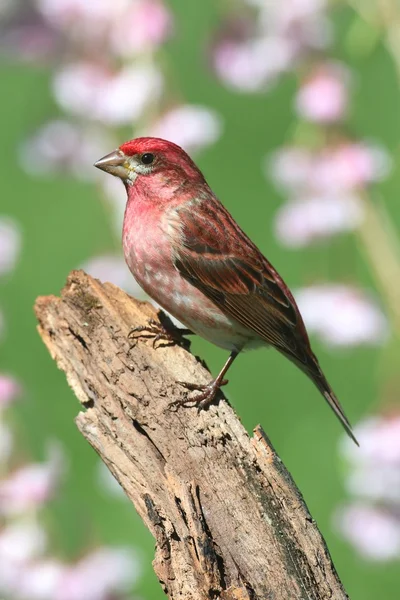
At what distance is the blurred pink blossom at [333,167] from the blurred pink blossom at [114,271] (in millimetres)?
937

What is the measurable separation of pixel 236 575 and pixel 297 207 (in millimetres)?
2859

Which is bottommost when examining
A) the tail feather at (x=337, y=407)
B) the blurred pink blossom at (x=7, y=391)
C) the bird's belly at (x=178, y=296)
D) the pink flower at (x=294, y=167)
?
the tail feather at (x=337, y=407)

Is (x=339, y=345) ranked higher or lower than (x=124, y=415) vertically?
higher

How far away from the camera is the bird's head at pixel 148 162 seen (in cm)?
377

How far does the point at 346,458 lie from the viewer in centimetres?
536

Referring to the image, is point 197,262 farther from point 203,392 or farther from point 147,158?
point 203,392

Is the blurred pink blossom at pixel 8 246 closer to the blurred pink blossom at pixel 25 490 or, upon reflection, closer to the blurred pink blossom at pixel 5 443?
the blurred pink blossom at pixel 5 443

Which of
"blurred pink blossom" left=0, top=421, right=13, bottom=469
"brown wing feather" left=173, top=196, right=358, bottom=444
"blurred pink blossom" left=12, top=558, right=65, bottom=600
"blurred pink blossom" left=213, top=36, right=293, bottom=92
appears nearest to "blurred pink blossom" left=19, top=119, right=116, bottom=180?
"blurred pink blossom" left=213, top=36, right=293, bottom=92

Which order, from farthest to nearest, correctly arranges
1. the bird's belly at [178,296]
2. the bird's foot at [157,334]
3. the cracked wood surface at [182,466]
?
the bird's belly at [178,296] → the bird's foot at [157,334] → the cracked wood surface at [182,466]

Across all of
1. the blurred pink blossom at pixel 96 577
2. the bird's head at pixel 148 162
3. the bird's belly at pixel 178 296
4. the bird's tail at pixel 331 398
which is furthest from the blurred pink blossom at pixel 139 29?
the blurred pink blossom at pixel 96 577

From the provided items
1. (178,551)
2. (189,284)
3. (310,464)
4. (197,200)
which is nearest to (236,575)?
(178,551)

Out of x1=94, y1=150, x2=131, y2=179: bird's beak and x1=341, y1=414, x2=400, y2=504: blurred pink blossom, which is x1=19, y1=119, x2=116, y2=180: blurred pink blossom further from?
x1=341, y1=414, x2=400, y2=504: blurred pink blossom

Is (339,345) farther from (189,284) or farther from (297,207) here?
(189,284)

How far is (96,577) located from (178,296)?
1.95m
